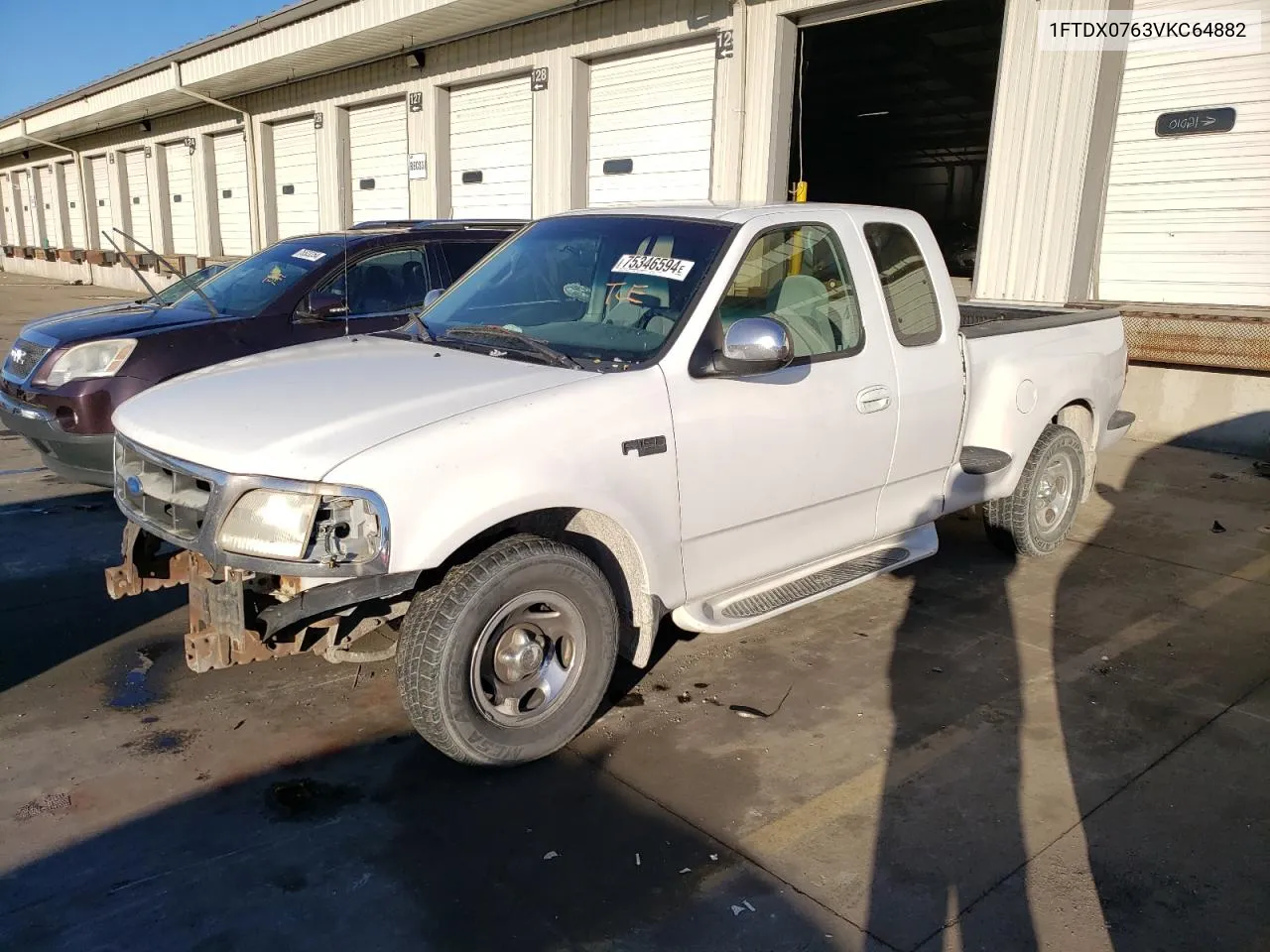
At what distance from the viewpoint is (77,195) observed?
3444cm

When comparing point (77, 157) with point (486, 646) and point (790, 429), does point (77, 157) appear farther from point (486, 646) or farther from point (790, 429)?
point (486, 646)

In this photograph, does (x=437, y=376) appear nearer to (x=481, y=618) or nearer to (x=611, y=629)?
(x=481, y=618)

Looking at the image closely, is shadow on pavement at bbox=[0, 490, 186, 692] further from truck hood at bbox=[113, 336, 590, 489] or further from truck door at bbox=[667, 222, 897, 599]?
truck door at bbox=[667, 222, 897, 599]

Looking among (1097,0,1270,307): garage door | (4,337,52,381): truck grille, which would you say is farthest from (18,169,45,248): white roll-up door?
(1097,0,1270,307): garage door

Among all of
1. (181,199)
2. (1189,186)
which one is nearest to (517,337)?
(1189,186)

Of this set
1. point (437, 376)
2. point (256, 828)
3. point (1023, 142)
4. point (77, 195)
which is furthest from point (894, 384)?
point (77, 195)

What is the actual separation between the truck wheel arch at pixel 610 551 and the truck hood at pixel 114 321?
3844 millimetres

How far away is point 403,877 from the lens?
9.48 ft

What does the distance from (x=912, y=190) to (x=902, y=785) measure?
31998 millimetres

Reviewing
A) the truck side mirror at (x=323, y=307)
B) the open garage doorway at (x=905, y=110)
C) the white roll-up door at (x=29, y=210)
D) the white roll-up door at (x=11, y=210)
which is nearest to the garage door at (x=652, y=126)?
the open garage doorway at (x=905, y=110)

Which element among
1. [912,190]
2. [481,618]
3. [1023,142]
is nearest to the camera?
[481,618]

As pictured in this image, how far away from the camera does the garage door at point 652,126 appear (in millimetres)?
12484

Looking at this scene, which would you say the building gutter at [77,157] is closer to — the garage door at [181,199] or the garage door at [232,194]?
the garage door at [181,199]

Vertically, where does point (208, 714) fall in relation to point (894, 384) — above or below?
below
